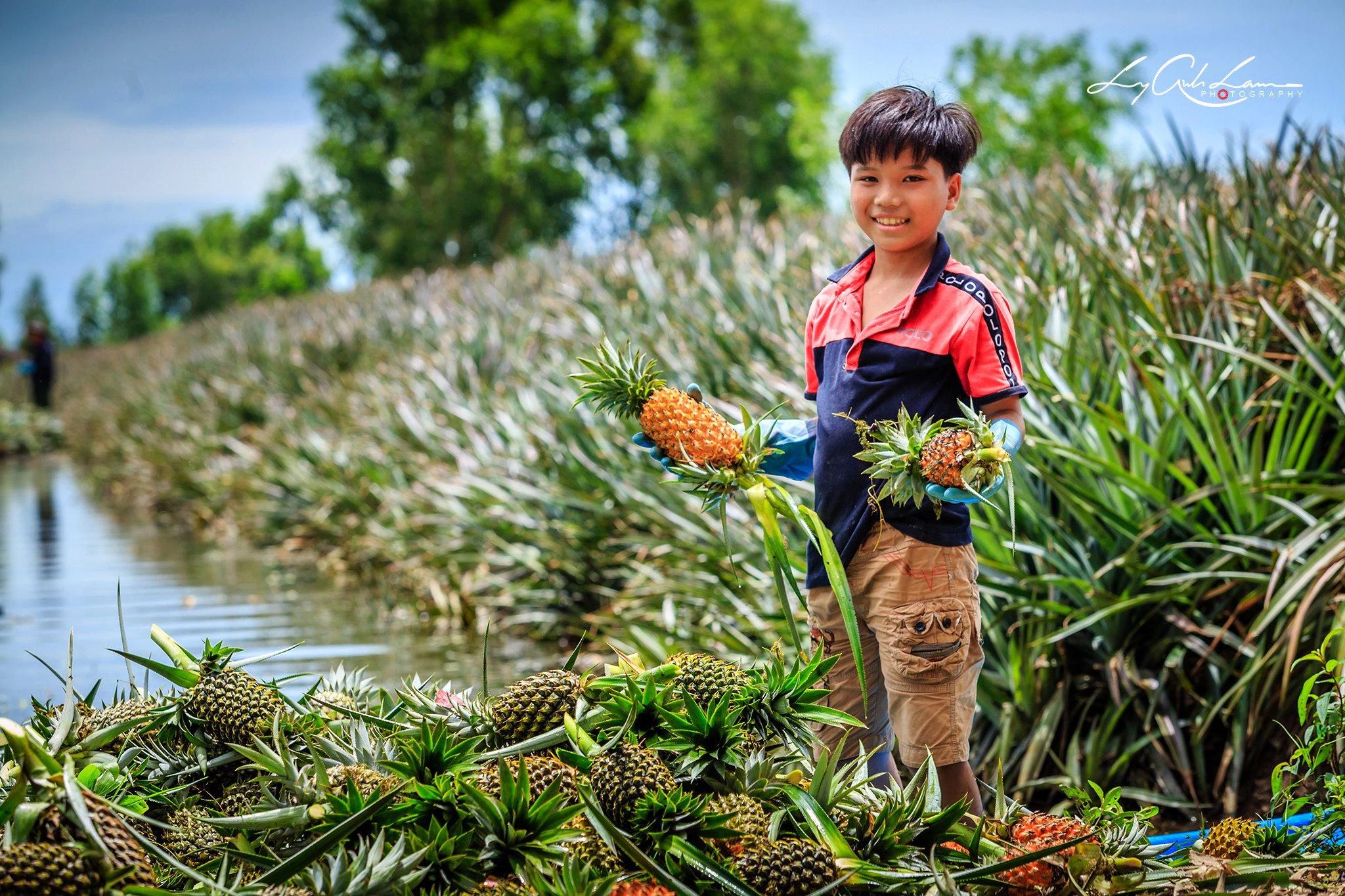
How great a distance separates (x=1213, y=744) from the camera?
3.85m

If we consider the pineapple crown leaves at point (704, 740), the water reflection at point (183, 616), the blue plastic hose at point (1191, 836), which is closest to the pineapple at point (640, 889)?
the pineapple crown leaves at point (704, 740)

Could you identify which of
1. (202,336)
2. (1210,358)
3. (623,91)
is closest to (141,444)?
(202,336)

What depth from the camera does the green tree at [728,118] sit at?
4338 cm

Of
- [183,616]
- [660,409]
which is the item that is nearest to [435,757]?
[660,409]

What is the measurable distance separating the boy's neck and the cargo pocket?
80 centimetres

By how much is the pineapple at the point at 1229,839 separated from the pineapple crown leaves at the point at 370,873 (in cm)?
166

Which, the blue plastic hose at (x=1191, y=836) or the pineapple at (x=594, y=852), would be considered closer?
the pineapple at (x=594, y=852)

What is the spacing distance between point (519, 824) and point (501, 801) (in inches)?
2.0

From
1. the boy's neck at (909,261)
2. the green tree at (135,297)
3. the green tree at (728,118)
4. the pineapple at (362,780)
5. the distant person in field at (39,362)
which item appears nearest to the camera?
the pineapple at (362,780)

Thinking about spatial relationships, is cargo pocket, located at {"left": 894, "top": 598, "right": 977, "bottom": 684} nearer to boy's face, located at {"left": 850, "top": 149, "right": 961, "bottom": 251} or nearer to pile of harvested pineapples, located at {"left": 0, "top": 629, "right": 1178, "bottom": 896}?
pile of harvested pineapples, located at {"left": 0, "top": 629, "right": 1178, "bottom": 896}

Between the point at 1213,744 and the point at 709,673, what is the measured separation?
2.46m

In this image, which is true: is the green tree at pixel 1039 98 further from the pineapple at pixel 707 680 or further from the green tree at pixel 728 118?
the pineapple at pixel 707 680

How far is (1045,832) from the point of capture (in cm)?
227

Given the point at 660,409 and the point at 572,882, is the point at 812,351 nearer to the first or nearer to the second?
the point at 660,409
